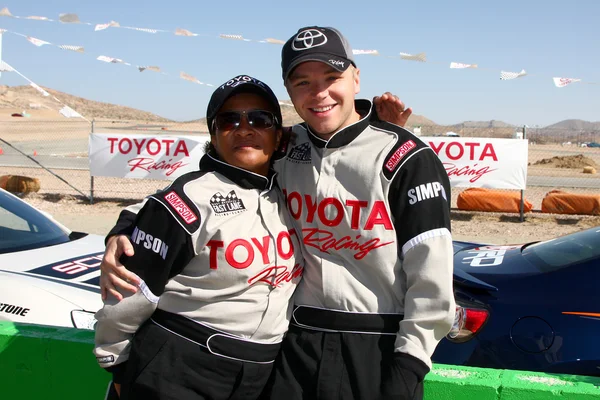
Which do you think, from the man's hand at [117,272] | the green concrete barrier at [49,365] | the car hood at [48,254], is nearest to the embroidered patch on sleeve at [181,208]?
the man's hand at [117,272]

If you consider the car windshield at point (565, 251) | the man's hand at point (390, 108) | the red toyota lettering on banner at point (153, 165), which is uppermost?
the man's hand at point (390, 108)

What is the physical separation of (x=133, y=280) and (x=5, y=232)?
3.05 m

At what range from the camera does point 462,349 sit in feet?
9.71

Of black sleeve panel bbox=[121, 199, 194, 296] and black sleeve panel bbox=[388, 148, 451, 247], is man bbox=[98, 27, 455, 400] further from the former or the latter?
black sleeve panel bbox=[121, 199, 194, 296]

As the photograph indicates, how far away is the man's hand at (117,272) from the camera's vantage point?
5.95ft

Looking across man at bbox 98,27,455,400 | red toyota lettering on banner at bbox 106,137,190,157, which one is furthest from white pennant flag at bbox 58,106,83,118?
man at bbox 98,27,455,400

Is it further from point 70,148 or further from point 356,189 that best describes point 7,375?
point 70,148

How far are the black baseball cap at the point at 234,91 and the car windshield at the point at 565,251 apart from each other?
1905 millimetres

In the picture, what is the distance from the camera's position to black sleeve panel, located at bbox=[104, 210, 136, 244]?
1969mm

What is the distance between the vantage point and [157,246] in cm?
179

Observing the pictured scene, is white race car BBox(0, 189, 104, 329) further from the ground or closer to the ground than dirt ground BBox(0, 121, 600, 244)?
further from the ground

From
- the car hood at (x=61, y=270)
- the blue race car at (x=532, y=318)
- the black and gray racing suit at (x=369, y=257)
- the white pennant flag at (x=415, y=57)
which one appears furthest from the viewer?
the white pennant flag at (x=415, y=57)

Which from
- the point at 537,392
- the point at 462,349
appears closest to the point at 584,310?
the point at 462,349

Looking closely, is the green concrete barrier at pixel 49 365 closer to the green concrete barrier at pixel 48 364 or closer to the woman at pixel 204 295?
the green concrete barrier at pixel 48 364
